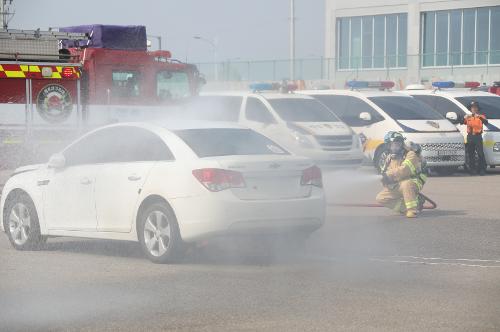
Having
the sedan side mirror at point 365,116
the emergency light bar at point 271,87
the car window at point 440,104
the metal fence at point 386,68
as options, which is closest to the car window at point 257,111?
the emergency light bar at point 271,87

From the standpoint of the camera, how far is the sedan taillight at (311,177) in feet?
37.3

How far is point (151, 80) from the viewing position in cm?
2206

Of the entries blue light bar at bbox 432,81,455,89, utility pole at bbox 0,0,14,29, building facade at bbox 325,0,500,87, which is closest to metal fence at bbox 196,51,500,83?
building facade at bbox 325,0,500,87

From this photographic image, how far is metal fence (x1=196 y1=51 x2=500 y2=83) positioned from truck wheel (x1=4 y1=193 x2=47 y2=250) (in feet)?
123

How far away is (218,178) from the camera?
35.5 feet

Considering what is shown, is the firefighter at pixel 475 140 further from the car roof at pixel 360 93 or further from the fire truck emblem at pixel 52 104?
the fire truck emblem at pixel 52 104

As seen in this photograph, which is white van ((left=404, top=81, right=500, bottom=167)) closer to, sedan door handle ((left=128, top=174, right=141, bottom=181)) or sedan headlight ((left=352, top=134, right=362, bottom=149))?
sedan headlight ((left=352, top=134, right=362, bottom=149))

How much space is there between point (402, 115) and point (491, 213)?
9231 millimetres

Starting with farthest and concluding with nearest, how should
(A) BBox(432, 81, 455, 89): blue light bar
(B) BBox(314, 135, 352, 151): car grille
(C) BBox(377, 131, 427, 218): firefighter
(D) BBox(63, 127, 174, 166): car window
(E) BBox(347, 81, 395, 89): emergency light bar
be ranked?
(A) BBox(432, 81, 455, 89): blue light bar, (E) BBox(347, 81, 395, 89): emergency light bar, (B) BBox(314, 135, 352, 151): car grille, (C) BBox(377, 131, 427, 218): firefighter, (D) BBox(63, 127, 174, 166): car window

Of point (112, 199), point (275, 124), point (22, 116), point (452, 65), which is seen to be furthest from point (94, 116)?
point (452, 65)

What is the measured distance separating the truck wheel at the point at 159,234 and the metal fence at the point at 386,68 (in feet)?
127

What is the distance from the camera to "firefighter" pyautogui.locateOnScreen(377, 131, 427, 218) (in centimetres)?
1578

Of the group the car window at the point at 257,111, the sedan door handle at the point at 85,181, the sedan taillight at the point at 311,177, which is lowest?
the sedan door handle at the point at 85,181

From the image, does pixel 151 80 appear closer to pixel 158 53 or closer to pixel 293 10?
pixel 158 53
